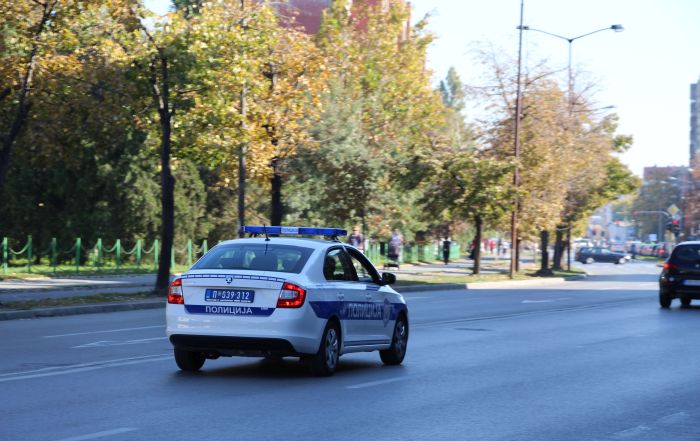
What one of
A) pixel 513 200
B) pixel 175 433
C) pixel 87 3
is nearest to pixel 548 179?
pixel 513 200

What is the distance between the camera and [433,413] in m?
10.3

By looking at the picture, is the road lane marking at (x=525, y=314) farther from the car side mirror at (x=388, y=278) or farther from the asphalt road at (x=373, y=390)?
the car side mirror at (x=388, y=278)

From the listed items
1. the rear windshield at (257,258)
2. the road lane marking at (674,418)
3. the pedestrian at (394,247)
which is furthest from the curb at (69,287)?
the pedestrian at (394,247)

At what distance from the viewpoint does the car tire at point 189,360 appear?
43.1 feet

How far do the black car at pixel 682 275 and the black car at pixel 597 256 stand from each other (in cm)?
7096

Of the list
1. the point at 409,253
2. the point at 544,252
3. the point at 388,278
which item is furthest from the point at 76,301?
the point at 409,253

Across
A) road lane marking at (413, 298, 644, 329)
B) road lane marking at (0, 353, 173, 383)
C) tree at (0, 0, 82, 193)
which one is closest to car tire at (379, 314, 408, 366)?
road lane marking at (0, 353, 173, 383)

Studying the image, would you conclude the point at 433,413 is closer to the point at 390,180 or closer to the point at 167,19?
the point at 167,19

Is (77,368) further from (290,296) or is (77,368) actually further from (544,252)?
(544,252)

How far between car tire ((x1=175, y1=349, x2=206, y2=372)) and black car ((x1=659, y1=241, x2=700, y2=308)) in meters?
18.8

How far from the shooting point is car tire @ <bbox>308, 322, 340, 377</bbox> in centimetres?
1280

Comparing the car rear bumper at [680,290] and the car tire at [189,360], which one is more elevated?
the car rear bumper at [680,290]

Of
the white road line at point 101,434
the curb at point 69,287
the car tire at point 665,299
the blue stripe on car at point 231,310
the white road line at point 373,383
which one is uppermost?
the blue stripe on car at point 231,310

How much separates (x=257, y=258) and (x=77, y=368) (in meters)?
2.49
